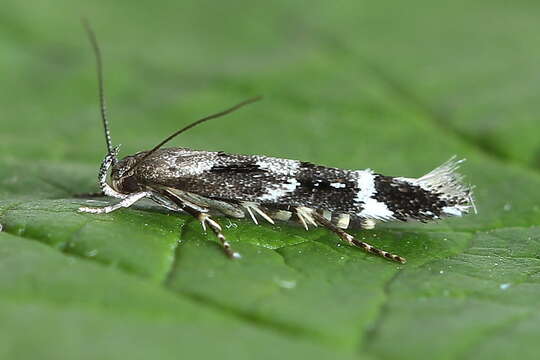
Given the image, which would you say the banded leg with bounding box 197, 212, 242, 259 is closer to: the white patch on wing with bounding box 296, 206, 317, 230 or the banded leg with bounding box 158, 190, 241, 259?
the banded leg with bounding box 158, 190, 241, 259

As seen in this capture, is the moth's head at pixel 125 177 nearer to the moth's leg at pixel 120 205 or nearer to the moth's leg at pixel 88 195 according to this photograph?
the moth's leg at pixel 120 205

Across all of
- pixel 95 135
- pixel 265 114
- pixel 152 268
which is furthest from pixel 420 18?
pixel 152 268

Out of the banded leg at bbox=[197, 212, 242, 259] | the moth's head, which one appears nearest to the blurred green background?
the banded leg at bbox=[197, 212, 242, 259]

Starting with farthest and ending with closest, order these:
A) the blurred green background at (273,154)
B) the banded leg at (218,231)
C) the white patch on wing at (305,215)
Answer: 1. the white patch on wing at (305,215)
2. the banded leg at (218,231)
3. the blurred green background at (273,154)

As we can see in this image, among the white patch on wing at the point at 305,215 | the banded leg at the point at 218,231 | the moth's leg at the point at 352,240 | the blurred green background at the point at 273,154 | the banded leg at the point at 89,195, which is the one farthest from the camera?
the banded leg at the point at 89,195

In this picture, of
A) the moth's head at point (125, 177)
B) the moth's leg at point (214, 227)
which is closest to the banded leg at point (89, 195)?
the moth's head at point (125, 177)

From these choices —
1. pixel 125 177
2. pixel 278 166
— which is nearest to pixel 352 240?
pixel 278 166

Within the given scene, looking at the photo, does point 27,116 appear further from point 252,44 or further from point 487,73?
point 487,73
